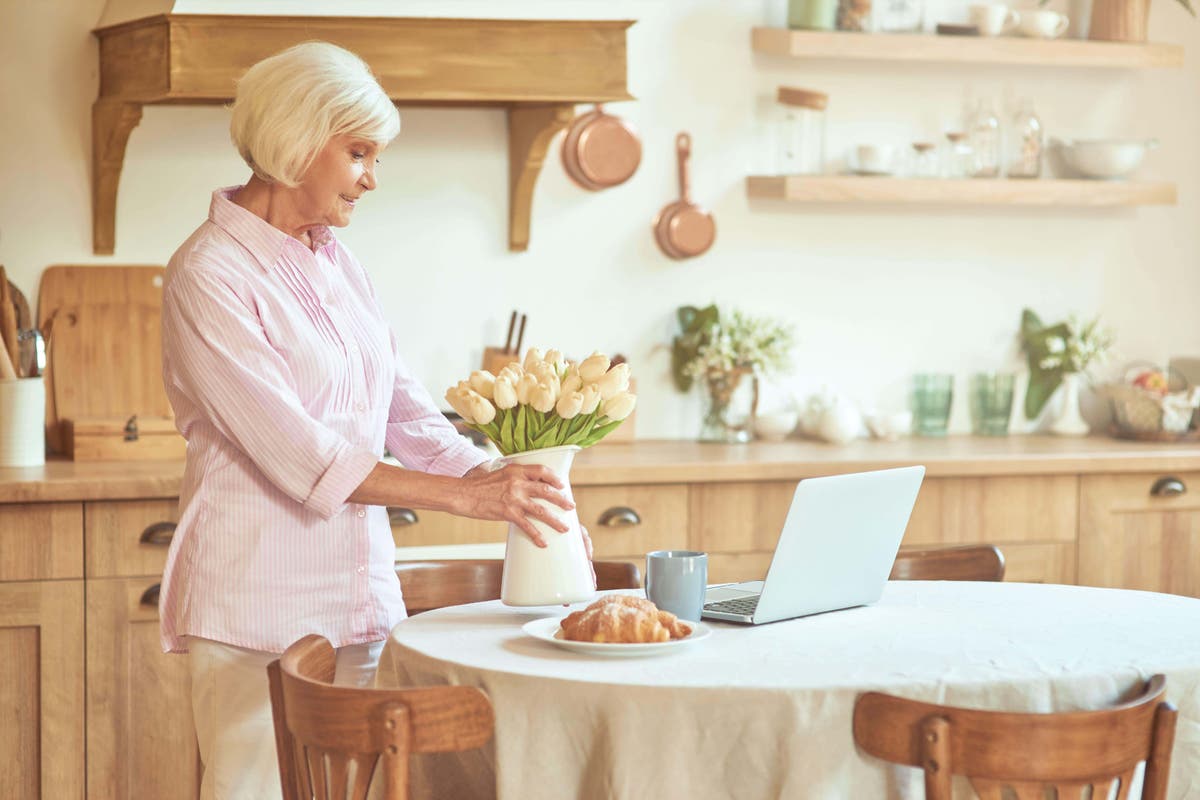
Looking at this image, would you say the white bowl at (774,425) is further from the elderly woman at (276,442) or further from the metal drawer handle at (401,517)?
the elderly woman at (276,442)

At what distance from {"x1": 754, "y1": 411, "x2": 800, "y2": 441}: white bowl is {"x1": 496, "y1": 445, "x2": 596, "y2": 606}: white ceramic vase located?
1830 millimetres

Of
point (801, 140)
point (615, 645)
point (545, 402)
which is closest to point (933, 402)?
point (801, 140)

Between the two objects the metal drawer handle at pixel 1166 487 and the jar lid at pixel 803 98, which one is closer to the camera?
the metal drawer handle at pixel 1166 487

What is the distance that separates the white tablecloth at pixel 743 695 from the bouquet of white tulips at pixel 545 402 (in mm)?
258

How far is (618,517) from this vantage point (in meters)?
3.28

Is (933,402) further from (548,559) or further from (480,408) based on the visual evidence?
(480,408)

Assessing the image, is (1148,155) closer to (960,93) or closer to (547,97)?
(960,93)

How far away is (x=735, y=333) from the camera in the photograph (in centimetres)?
378

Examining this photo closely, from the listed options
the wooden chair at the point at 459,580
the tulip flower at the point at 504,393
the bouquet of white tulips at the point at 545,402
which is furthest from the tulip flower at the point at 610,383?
the wooden chair at the point at 459,580

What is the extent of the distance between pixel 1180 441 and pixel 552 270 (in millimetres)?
1643

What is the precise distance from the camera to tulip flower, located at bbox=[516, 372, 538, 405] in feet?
6.32

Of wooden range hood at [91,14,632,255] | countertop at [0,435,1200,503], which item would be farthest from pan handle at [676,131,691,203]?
countertop at [0,435,1200,503]

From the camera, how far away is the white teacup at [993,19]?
12.8ft

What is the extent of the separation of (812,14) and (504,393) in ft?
7.13
